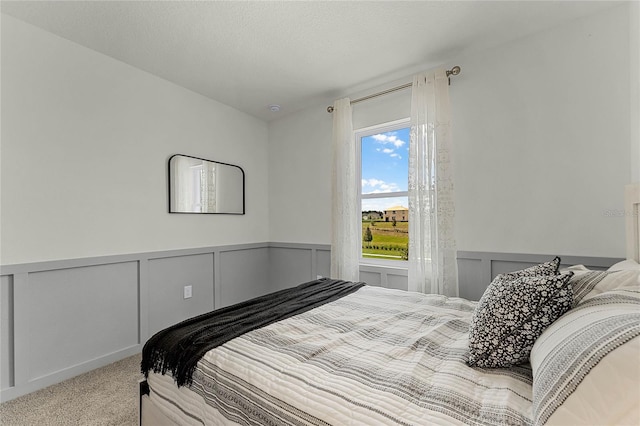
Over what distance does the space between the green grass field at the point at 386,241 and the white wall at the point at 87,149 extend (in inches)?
66.2

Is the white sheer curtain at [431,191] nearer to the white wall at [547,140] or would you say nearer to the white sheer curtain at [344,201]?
the white wall at [547,140]

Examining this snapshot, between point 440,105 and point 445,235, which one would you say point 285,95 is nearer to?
point 440,105

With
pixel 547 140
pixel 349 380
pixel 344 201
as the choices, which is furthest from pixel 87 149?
pixel 547 140

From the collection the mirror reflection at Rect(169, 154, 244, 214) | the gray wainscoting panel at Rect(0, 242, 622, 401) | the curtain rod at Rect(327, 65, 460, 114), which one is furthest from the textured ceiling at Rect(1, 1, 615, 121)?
the gray wainscoting panel at Rect(0, 242, 622, 401)

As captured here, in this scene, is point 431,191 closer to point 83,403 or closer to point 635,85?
point 635,85

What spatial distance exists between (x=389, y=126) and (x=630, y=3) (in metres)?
1.69

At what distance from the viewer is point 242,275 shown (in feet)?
11.1

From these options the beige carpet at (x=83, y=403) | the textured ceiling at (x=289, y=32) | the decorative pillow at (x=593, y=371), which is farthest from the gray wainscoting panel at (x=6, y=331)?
the decorative pillow at (x=593, y=371)

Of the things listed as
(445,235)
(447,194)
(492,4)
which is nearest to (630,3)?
(492,4)

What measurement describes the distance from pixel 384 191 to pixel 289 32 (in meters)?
1.65

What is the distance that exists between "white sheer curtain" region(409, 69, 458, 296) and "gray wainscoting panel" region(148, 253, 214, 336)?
2.08 m

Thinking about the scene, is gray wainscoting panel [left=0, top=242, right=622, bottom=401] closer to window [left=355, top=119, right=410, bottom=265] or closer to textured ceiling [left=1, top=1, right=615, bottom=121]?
window [left=355, top=119, right=410, bottom=265]

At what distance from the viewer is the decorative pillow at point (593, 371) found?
57 centimetres

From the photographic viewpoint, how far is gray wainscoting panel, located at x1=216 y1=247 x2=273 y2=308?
10.5 ft
